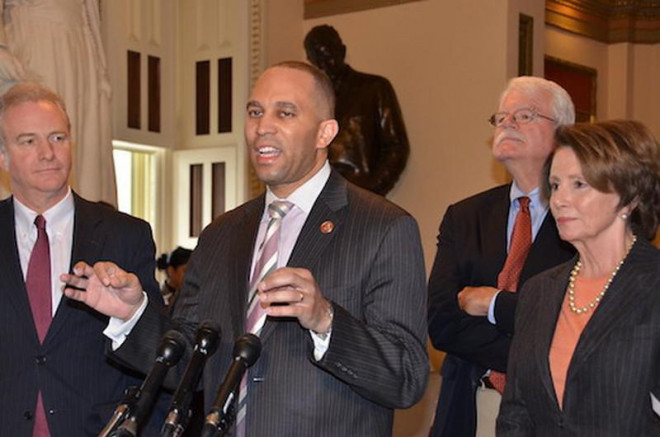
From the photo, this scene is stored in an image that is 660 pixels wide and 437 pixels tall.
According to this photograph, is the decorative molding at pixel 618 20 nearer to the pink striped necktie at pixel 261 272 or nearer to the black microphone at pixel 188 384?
the pink striped necktie at pixel 261 272

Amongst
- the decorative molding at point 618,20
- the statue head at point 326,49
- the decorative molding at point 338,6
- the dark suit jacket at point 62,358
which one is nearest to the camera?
the dark suit jacket at point 62,358

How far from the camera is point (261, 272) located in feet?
9.46

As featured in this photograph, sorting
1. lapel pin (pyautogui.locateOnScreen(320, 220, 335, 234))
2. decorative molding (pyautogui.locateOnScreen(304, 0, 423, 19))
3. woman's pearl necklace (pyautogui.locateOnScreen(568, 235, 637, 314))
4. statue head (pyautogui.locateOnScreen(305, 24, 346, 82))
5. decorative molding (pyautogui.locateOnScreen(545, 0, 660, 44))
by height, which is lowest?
woman's pearl necklace (pyautogui.locateOnScreen(568, 235, 637, 314))

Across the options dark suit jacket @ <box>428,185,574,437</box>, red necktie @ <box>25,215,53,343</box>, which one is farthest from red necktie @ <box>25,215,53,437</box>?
dark suit jacket @ <box>428,185,574,437</box>

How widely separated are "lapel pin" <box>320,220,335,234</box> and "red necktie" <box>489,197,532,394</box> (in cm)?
88

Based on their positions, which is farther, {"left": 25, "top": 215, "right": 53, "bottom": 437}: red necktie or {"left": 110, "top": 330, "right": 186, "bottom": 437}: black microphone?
{"left": 25, "top": 215, "right": 53, "bottom": 437}: red necktie

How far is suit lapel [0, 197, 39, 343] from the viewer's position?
3.18m

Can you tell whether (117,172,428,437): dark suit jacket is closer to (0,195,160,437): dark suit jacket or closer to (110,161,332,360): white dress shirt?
(110,161,332,360): white dress shirt

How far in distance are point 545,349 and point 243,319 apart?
76cm

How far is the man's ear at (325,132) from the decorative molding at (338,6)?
5814 mm

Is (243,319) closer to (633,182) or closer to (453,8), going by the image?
(633,182)

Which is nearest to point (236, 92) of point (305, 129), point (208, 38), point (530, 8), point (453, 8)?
point (208, 38)

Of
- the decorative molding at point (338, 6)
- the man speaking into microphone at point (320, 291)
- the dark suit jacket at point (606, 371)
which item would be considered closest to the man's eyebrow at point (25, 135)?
the man speaking into microphone at point (320, 291)

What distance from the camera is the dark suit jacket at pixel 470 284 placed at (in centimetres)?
339
